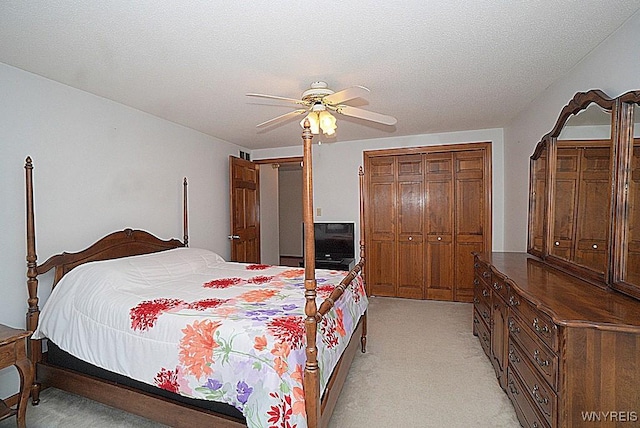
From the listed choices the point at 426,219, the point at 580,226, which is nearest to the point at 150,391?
the point at 580,226

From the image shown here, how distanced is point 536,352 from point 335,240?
3.63 metres

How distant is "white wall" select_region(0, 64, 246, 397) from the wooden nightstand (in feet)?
1.93

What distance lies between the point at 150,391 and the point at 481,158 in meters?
4.67

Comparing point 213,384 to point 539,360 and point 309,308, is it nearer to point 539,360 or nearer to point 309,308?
point 309,308

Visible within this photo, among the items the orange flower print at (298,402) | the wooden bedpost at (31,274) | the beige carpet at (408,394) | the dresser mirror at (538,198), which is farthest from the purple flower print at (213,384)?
the dresser mirror at (538,198)

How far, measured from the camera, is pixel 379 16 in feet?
5.86

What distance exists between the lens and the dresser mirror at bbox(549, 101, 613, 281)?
2.05 metres

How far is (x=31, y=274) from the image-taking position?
2.34m

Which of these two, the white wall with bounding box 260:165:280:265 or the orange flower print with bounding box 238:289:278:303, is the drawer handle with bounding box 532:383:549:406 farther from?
the white wall with bounding box 260:165:280:265

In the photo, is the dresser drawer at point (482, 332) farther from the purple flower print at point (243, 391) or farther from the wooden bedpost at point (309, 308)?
the purple flower print at point (243, 391)

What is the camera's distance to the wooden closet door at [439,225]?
4.79 meters

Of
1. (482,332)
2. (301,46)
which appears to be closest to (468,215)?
(482,332)

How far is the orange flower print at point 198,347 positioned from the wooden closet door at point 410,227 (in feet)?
12.1

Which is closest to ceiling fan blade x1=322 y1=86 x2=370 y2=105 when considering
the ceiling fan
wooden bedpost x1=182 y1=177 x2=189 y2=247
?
the ceiling fan
